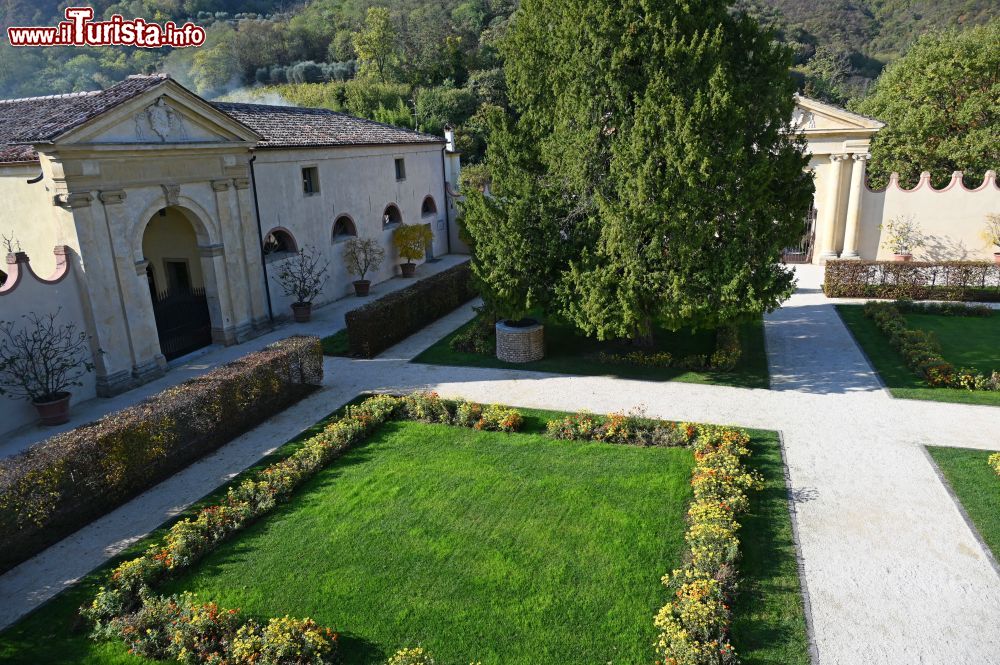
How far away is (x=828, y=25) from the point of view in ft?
250

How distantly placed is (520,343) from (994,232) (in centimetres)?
2074

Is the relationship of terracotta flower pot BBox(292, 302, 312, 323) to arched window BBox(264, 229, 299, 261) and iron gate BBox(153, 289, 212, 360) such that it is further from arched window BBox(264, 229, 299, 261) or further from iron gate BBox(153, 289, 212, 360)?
iron gate BBox(153, 289, 212, 360)

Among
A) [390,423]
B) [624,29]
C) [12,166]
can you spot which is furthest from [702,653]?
[12,166]

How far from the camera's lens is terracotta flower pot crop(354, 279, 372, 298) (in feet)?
84.3

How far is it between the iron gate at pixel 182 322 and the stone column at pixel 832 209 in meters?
23.7

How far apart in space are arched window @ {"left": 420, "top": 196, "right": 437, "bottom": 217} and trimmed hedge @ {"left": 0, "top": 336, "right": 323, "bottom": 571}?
1775cm

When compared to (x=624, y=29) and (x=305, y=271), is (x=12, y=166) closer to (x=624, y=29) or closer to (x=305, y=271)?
(x=305, y=271)

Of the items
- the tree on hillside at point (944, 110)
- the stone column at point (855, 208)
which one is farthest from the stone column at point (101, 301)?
the tree on hillside at point (944, 110)

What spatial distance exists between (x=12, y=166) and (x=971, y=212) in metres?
31.6

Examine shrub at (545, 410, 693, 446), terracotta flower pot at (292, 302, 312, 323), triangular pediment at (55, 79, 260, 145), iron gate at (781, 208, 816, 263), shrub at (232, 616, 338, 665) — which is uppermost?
triangular pediment at (55, 79, 260, 145)

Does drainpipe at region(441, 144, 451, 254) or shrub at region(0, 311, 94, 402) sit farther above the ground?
drainpipe at region(441, 144, 451, 254)

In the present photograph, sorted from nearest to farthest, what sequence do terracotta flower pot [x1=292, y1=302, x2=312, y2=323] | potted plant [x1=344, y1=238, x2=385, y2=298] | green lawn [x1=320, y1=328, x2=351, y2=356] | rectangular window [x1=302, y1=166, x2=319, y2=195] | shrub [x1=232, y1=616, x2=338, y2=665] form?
shrub [x1=232, y1=616, x2=338, y2=665] → green lawn [x1=320, y1=328, x2=351, y2=356] → terracotta flower pot [x1=292, y1=302, x2=312, y2=323] → rectangular window [x1=302, y1=166, x2=319, y2=195] → potted plant [x1=344, y1=238, x2=385, y2=298]

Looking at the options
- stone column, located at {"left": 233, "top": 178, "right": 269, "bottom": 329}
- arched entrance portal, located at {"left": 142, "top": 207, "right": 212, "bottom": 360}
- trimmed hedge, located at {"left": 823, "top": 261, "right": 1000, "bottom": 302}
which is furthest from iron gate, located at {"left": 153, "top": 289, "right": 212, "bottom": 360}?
trimmed hedge, located at {"left": 823, "top": 261, "right": 1000, "bottom": 302}

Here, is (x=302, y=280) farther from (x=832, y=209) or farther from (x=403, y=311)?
(x=832, y=209)
